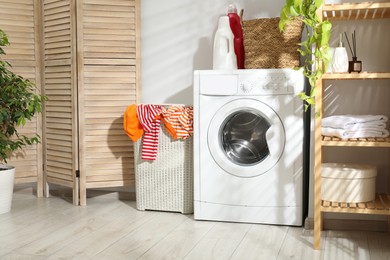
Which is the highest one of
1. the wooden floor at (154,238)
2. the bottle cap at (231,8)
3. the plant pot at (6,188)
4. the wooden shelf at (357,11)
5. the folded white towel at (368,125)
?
the bottle cap at (231,8)

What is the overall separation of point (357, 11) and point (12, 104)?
210 centimetres

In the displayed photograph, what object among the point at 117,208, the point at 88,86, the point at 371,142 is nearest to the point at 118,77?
the point at 88,86

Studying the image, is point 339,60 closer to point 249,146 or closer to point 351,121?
point 351,121

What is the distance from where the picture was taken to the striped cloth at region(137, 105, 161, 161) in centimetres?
320

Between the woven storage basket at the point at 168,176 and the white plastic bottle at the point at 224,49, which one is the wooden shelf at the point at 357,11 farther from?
the woven storage basket at the point at 168,176

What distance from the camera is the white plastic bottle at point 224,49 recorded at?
3168 mm

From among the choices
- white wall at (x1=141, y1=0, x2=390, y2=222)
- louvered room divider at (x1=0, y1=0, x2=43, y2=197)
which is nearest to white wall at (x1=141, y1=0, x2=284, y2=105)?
white wall at (x1=141, y1=0, x2=390, y2=222)

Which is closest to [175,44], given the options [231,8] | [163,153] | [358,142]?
[231,8]

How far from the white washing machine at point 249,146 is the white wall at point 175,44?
0.56m

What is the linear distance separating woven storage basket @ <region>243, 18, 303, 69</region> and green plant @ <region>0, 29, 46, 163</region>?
133 centimetres

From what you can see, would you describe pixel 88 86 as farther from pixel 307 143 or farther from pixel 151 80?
pixel 307 143

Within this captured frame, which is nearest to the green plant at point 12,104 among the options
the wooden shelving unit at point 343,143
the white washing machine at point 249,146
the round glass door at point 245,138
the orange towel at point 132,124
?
the orange towel at point 132,124

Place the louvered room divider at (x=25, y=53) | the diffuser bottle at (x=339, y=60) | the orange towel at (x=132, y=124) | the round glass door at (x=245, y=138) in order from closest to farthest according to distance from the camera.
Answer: the diffuser bottle at (x=339, y=60) → the round glass door at (x=245, y=138) → the orange towel at (x=132, y=124) → the louvered room divider at (x=25, y=53)

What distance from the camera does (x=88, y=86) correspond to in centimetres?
346
